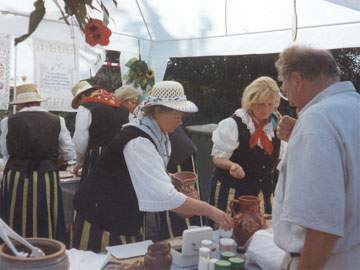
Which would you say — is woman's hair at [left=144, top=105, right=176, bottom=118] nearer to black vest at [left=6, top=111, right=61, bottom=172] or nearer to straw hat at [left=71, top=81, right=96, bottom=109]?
black vest at [left=6, top=111, right=61, bottom=172]

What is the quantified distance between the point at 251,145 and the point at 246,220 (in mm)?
1089

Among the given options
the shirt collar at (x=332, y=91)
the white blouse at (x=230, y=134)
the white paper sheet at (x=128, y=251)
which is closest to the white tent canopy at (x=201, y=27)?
the white blouse at (x=230, y=134)

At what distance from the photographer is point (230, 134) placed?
110 inches

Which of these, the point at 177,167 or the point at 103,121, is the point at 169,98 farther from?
the point at 103,121

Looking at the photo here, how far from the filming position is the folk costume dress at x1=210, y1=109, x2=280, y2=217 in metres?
2.80

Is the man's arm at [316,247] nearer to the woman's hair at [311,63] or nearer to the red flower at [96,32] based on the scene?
the woman's hair at [311,63]

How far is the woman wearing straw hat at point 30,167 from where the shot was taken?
10.4 feet

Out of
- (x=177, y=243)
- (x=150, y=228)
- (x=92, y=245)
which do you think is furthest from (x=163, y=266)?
(x=150, y=228)

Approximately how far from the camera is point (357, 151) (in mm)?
1214

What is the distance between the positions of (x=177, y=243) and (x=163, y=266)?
1.29ft

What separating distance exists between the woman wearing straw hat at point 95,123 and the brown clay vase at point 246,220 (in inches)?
79.0

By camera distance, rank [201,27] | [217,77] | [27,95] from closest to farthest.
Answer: [27,95], [201,27], [217,77]

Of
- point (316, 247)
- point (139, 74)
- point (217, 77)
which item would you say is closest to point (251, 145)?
point (316, 247)

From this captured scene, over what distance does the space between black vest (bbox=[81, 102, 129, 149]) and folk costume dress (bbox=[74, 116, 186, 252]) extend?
152cm
